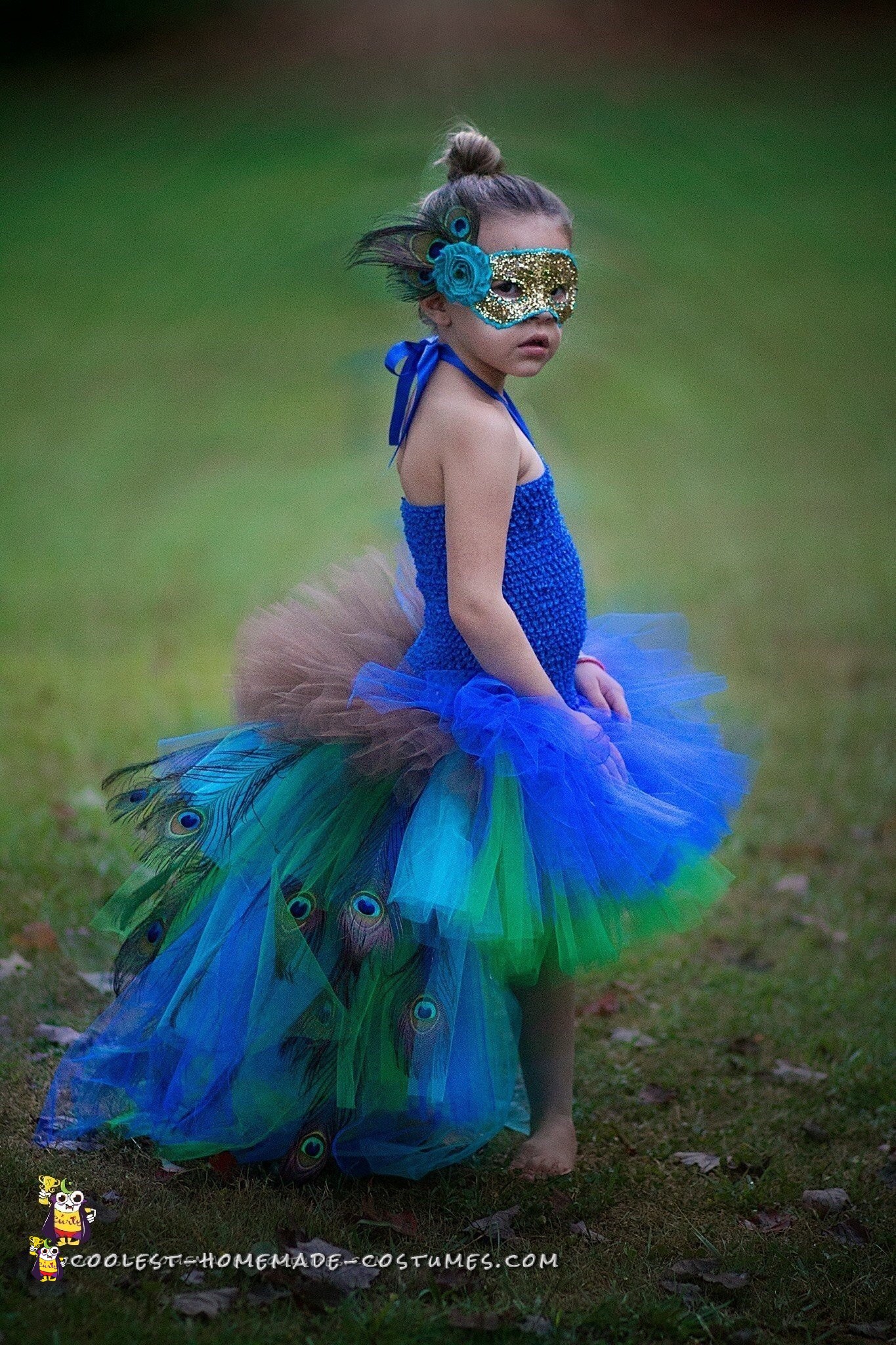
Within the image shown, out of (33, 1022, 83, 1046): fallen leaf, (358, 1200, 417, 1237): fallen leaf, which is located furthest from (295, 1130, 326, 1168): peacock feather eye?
(33, 1022, 83, 1046): fallen leaf

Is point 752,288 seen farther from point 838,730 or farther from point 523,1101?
point 523,1101

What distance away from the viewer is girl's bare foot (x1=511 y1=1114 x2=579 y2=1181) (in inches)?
108

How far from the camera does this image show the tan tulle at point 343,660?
2.51 metres

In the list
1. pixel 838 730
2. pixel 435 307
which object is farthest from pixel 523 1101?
pixel 838 730

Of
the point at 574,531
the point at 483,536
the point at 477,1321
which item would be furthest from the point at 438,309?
the point at 574,531

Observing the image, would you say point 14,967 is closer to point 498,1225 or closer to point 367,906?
point 367,906

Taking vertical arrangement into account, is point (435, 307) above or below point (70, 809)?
above

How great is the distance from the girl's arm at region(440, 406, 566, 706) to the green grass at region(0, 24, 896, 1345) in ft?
2.08

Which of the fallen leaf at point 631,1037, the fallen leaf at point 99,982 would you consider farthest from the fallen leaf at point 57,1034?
the fallen leaf at point 631,1037

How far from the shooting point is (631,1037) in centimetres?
352

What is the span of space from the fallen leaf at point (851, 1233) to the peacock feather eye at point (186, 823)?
1484 millimetres

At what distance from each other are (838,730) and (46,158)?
438 inches

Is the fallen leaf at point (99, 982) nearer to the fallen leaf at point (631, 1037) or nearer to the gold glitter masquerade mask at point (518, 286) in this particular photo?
the fallen leaf at point (631, 1037)

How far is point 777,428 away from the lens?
1056 centimetres
